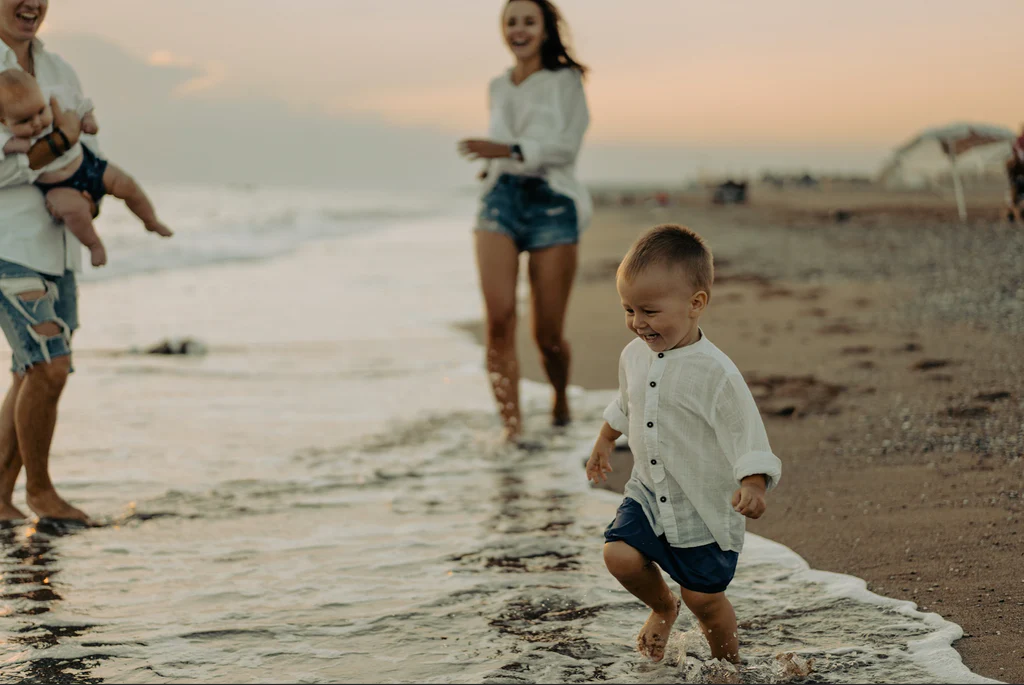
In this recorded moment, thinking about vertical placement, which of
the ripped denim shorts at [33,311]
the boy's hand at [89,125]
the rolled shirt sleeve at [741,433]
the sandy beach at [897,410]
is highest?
the boy's hand at [89,125]

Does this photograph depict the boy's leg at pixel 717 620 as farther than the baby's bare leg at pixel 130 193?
No

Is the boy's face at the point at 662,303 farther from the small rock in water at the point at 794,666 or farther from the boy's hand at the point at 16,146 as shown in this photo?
the boy's hand at the point at 16,146

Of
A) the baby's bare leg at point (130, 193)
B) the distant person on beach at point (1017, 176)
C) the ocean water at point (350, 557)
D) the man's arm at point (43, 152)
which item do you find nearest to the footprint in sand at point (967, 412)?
the ocean water at point (350, 557)

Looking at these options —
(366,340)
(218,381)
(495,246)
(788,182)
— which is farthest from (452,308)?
(788,182)

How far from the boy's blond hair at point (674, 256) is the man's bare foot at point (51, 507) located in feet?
8.94

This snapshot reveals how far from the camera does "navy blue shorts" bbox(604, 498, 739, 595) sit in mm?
2605

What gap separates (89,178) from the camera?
159 inches

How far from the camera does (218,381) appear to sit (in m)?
7.30

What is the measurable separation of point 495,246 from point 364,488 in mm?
1548

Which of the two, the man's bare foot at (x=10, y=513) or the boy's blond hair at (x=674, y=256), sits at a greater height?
the boy's blond hair at (x=674, y=256)

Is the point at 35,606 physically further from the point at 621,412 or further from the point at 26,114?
the point at 621,412

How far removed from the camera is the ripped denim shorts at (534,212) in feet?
18.1

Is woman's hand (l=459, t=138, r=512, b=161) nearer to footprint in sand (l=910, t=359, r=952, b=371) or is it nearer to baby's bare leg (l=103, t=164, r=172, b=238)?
baby's bare leg (l=103, t=164, r=172, b=238)

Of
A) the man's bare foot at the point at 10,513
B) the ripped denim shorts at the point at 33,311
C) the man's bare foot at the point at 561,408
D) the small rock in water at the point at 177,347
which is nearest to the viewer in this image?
the ripped denim shorts at the point at 33,311
